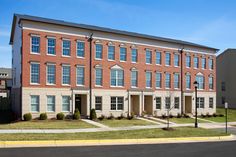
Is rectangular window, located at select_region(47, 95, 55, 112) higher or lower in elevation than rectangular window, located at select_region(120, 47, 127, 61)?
lower

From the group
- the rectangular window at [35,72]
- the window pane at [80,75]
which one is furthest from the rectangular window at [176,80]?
the rectangular window at [35,72]

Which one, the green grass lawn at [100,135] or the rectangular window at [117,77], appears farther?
the rectangular window at [117,77]

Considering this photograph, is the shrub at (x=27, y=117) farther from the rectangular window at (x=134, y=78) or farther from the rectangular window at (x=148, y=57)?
the rectangular window at (x=148, y=57)

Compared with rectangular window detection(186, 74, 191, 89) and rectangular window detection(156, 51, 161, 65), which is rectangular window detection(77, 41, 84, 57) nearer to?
rectangular window detection(156, 51, 161, 65)

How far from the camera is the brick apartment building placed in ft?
112

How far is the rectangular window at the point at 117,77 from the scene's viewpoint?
131ft

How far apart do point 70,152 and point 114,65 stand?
2452 centimetres

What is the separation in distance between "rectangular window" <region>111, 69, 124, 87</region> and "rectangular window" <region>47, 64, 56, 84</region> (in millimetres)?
7607

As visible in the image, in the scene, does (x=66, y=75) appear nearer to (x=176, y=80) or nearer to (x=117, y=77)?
(x=117, y=77)

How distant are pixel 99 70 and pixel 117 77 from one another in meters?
2.75

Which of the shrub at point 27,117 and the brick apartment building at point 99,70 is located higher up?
the brick apartment building at point 99,70

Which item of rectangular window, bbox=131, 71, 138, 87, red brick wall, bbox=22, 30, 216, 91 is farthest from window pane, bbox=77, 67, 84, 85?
rectangular window, bbox=131, 71, 138, 87

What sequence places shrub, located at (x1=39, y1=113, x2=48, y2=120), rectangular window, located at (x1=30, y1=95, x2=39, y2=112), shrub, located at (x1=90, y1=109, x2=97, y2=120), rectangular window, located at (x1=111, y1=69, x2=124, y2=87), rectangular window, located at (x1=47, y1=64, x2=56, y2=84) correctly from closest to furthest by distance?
shrub, located at (x1=39, y1=113, x2=48, y2=120) → rectangular window, located at (x1=30, y1=95, x2=39, y2=112) → rectangular window, located at (x1=47, y1=64, x2=56, y2=84) → shrub, located at (x1=90, y1=109, x2=97, y2=120) → rectangular window, located at (x1=111, y1=69, x2=124, y2=87)

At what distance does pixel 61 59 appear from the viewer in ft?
117
